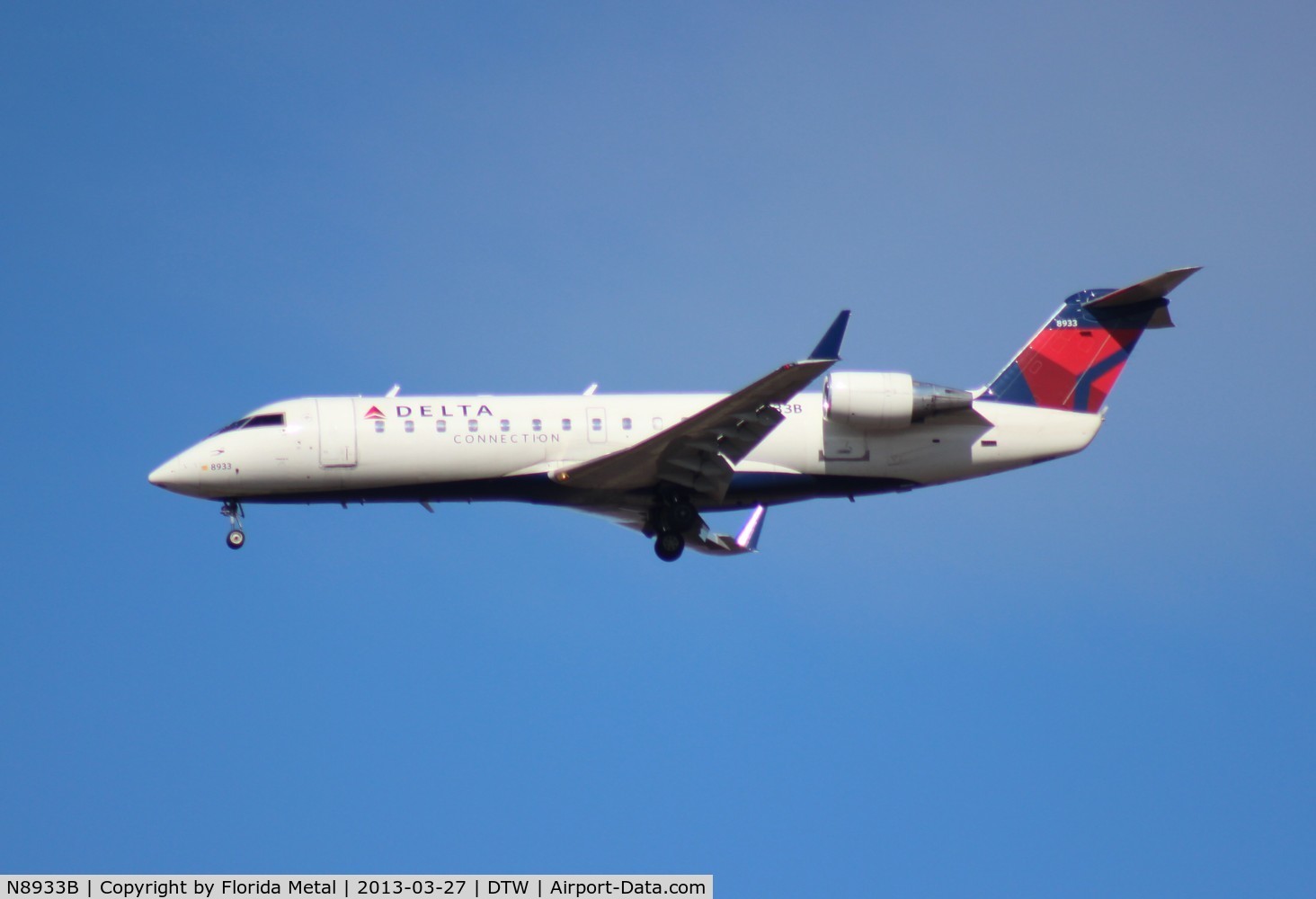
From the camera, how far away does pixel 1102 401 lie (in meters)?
33.8

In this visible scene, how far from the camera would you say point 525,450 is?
3162 centimetres

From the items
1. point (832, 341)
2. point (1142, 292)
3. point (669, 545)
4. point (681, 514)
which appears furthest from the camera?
point (1142, 292)

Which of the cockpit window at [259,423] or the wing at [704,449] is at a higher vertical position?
the cockpit window at [259,423]

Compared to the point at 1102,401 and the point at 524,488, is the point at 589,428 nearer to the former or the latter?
the point at 524,488

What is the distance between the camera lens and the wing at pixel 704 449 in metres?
29.6

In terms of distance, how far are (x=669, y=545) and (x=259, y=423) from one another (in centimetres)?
811

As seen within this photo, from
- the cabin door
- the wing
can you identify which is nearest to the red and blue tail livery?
the wing

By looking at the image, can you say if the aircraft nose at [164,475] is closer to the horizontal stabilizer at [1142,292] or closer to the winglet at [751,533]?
the winglet at [751,533]

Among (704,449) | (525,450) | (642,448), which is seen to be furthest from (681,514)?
(525,450)

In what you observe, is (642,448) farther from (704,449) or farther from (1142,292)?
(1142,292)

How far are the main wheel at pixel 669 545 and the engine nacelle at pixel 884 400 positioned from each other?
12.5 ft

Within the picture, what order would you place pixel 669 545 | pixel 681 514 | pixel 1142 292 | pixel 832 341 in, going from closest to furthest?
pixel 832 341 < pixel 681 514 < pixel 669 545 < pixel 1142 292

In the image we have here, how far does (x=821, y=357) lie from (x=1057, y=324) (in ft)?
25.8

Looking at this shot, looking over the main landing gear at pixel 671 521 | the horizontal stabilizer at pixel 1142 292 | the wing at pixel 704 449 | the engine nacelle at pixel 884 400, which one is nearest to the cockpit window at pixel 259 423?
the wing at pixel 704 449
